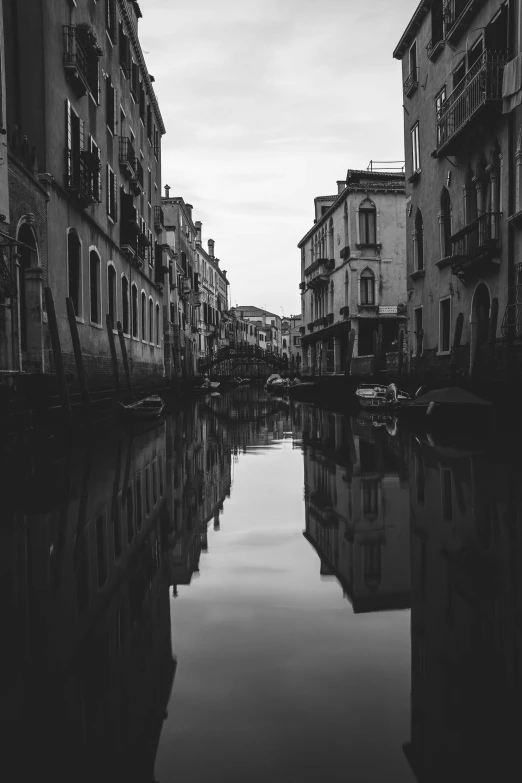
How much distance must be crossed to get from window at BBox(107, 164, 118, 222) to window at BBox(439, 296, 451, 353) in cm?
974

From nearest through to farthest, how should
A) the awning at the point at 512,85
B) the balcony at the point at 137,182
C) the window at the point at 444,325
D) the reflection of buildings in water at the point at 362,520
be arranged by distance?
the reflection of buildings in water at the point at 362,520
the awning at the point at 512,85
the window at the point at 444,325
the balcony at the point at 137,182

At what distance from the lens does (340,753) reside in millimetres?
2084

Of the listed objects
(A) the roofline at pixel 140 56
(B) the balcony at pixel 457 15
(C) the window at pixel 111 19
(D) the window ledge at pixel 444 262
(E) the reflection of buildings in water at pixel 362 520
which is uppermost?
(A) the roofline at pixel 140 56

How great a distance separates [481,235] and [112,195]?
10.6m

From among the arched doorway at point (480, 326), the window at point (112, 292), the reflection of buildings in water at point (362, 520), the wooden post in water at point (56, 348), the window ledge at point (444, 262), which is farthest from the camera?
the window at point (112, 292)

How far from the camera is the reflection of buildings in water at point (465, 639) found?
82.7 inches

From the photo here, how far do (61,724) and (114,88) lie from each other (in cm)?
2119

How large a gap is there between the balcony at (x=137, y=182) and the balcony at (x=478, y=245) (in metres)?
11.3

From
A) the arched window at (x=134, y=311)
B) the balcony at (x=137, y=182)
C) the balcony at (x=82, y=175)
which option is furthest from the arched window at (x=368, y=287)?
the balcony at (x=82, y=175)

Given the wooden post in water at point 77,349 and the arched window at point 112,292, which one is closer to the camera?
the wooden post in water at point 77,349

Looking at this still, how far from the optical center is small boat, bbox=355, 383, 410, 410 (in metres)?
20.3

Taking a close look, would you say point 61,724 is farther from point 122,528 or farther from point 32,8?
point 32,8

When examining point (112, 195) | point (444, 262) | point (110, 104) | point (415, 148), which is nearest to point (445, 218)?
point (444, 262)

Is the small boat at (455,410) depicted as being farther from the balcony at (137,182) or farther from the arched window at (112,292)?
the balcony at (137,182)
